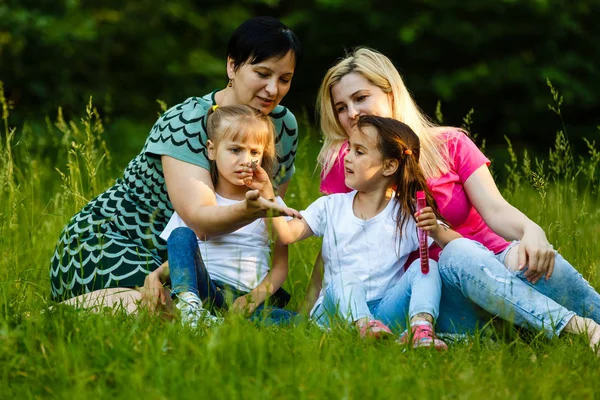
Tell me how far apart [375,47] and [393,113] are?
5.97 meters

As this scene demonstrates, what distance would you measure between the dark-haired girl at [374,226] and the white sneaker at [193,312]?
436mm

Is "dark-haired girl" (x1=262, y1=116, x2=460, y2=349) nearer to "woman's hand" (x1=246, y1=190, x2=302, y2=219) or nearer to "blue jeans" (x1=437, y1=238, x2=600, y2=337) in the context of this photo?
"blue jeans" (x1=437, y1=238, x2=600, y2=337)

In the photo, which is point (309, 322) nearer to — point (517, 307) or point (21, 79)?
point (517, 307)

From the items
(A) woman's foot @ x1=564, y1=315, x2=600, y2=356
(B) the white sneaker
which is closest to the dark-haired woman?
(B) the white sneaker

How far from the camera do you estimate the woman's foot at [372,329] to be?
2518mm

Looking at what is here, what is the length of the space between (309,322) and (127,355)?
70cm

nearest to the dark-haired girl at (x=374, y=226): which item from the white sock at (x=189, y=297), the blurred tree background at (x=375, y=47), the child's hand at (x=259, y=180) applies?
the child's hand at (x=259, y=180)

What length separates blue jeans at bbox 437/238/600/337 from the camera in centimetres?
267

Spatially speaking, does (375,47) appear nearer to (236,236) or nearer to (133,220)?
(133,220)

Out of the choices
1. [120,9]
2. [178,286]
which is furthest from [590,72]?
[178,286]

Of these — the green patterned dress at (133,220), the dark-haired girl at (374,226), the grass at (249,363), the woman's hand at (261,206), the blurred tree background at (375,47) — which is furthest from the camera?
the blurred tree background at (375,47)

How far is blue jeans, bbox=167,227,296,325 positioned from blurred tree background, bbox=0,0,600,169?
17.5ft

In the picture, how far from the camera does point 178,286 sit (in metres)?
2.69

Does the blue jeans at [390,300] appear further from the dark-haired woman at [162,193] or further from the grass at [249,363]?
the dark-haired woman at [162,193]
